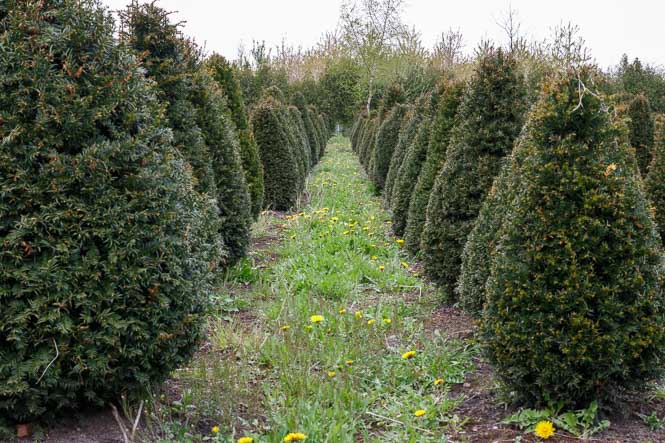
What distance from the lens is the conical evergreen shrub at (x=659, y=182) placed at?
25.7ft

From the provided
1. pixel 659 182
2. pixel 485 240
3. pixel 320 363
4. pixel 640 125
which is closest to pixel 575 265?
pixel 485 240

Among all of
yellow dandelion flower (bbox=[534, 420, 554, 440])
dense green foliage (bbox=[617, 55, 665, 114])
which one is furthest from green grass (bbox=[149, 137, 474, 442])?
dense green foliage (bbox=[617, 55, 665, 114])

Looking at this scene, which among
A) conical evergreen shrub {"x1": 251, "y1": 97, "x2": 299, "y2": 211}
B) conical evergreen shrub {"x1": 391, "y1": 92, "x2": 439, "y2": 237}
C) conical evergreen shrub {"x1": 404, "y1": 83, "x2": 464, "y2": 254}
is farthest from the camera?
conical evergreen shrub {"x1": 251, "y1": 97, "x2": 299, "y2": 211}

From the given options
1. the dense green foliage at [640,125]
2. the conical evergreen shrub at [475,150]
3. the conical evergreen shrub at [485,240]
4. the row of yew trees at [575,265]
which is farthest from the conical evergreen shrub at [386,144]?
the row of yew trees at [575,265]

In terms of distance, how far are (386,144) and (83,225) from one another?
12.9 m

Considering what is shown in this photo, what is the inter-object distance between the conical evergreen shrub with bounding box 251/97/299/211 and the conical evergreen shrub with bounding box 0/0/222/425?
9345 millimetres

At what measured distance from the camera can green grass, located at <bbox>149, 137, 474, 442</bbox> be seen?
11.8 ft

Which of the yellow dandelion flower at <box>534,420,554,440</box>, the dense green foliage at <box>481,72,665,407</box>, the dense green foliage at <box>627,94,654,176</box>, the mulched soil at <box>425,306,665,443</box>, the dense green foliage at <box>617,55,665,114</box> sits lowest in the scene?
the mulched soil at <box>425,306,665,443</box>

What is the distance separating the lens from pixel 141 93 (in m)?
3.47

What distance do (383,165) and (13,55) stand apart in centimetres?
1283

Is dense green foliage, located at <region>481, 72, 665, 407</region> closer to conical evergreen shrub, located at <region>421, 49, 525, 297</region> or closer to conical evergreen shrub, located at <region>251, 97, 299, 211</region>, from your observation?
conical evergreen shrub, located at <region>421, 49, 525, 297</region>

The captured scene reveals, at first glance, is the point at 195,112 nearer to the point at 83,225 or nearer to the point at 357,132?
the point at 83,225

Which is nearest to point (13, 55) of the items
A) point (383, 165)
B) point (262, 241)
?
point (262, 241)

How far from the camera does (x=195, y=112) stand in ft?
20.2
